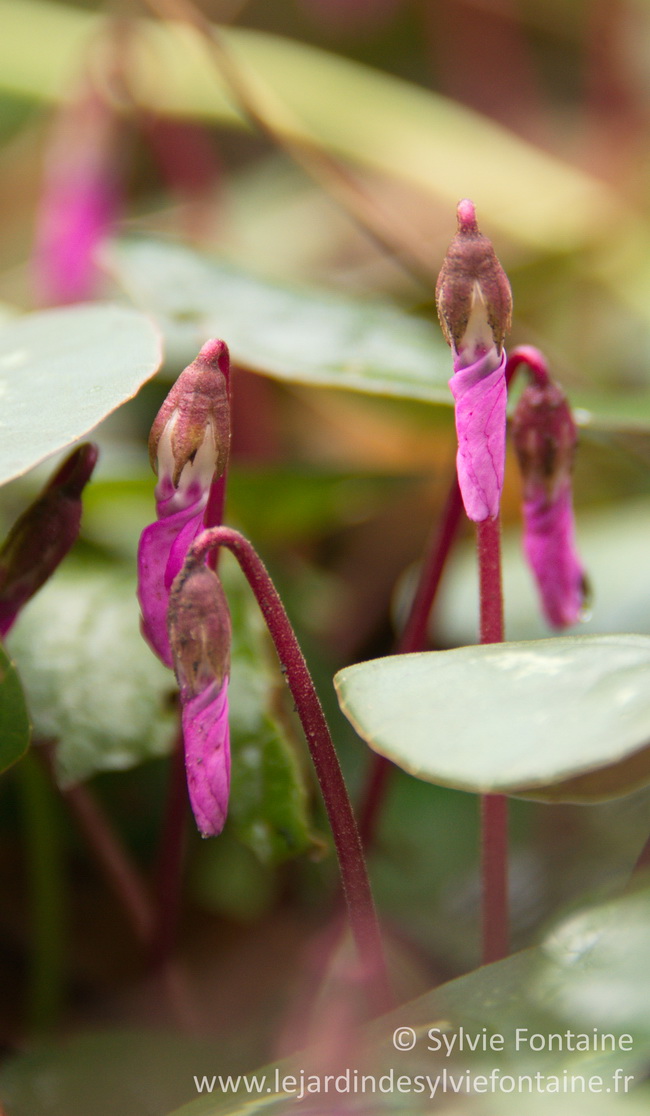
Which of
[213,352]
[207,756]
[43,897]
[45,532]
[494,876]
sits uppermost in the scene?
[213,352]

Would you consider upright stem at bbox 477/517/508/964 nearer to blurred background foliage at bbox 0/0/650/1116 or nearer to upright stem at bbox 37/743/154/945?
blurred background foliage at bbox 0/0/650/1116

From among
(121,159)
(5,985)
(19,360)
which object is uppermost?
(121,159)

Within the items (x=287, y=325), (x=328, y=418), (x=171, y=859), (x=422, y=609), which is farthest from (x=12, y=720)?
(x=328, y=418)

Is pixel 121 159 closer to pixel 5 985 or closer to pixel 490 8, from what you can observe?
pixel 5 985

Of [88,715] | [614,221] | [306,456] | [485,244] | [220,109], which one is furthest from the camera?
[220,109]

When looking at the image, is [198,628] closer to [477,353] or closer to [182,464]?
[182,464]

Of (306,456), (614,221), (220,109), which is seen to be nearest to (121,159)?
(306,456)

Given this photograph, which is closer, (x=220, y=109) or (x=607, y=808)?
(x=607, y=808)
